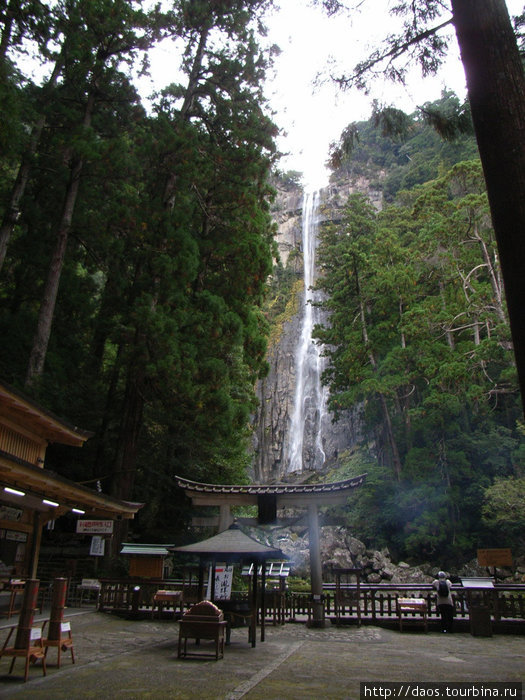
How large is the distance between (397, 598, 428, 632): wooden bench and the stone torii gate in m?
1.61

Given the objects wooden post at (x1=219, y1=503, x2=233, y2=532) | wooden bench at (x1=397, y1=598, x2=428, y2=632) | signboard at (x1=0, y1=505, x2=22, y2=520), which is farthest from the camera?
wooden post at (x1=219, y1=503, x2=233, y2=532)

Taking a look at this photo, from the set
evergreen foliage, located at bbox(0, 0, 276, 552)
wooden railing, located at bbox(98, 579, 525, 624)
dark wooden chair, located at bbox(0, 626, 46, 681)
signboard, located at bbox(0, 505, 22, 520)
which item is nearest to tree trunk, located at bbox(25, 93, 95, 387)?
evergreen foliage, located at bbox(0, 0, 276, 552)

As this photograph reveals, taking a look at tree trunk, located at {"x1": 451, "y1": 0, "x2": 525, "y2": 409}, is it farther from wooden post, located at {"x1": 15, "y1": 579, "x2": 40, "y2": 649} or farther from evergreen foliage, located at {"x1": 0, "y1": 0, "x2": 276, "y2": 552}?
evergreen foliage, located at {"x1": 0, "y1": 0, "x2": 276, "y2": 552}

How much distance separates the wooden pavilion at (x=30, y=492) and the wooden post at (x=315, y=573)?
3.99 metres

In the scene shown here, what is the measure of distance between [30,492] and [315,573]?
6.36 metres

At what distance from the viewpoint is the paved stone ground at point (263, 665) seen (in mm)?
4688

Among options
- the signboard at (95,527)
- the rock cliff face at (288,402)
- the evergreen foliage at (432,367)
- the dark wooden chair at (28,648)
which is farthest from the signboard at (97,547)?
the rock cliff face at (288,402)

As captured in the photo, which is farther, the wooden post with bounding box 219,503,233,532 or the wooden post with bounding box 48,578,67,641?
the wooden post with bounding box 219,503,233,532

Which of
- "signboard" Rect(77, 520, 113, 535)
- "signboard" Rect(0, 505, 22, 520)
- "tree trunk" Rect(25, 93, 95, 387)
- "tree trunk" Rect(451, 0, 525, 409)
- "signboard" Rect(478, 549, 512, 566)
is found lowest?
"signboard" Rect(478, 549, 512, 566)

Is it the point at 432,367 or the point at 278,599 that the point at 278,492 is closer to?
the point at 278,599

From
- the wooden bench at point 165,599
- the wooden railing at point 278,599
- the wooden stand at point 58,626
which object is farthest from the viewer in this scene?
the wooden railing at point 278,599

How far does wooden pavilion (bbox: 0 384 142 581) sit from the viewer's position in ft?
24.5

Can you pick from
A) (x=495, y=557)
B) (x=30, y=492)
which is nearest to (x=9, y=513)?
(x=30, y=492)

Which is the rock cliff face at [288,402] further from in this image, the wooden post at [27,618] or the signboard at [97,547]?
the wooden post at [27,618]
